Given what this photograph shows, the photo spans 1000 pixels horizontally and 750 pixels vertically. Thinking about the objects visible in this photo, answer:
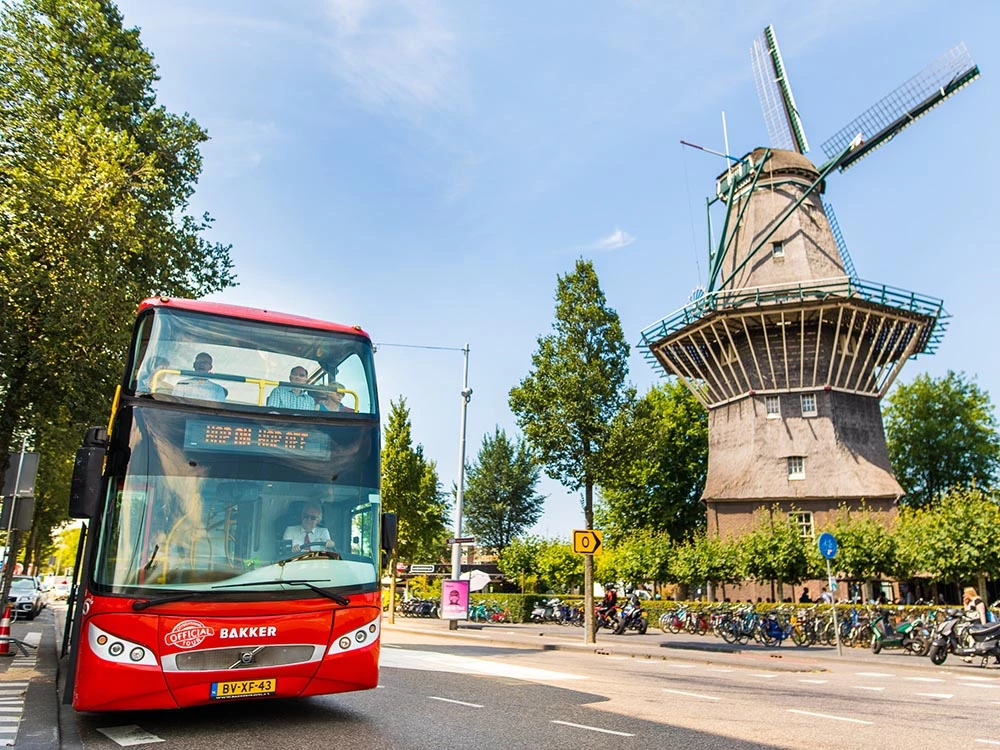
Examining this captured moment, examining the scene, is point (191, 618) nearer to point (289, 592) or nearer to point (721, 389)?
point (289, 592)

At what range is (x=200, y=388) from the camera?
7387 mm

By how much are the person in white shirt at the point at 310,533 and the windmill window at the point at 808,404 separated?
104 feet

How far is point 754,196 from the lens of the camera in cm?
3994

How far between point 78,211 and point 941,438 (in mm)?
53396

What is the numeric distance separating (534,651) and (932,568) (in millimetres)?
15751

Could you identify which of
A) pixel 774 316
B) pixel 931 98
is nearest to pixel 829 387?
pixel 774 316

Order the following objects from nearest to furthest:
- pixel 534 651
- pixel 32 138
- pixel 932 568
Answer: pixel 32 138 < pixel 534 651 < pixel 932 568

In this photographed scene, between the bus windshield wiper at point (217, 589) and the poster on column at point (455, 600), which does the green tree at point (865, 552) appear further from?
the bus windshield wiper at point (217, 589)

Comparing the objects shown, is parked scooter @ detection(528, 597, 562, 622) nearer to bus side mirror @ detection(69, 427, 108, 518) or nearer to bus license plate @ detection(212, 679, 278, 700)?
bus license plate @ detection(212, 679, 278, 700)

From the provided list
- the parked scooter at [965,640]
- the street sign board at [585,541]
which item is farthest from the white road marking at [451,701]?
the parked scooter at [965,640]

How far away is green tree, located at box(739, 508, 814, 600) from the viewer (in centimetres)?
2824

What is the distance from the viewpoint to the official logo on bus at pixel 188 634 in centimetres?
655

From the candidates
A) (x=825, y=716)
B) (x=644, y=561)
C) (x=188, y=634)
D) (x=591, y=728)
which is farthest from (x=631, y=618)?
(x=188, y=634)

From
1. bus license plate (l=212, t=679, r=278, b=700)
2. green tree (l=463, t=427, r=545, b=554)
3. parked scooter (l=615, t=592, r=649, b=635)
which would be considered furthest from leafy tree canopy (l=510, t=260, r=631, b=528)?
green tree (l=463, t=427, r=545, b=554)
